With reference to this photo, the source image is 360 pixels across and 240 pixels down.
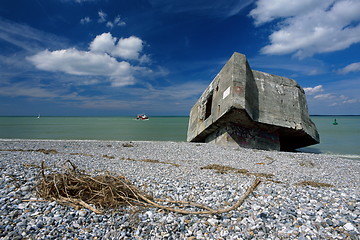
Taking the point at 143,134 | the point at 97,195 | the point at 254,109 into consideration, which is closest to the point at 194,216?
the point at 97,195

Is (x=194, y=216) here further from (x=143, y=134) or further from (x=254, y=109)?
(x=143, y=134)

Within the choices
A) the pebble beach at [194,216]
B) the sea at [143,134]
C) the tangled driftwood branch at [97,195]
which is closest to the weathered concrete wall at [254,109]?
the sea at [143,134]

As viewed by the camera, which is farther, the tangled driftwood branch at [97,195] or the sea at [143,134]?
the sea at [143,134]

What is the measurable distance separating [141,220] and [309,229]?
6.79ft

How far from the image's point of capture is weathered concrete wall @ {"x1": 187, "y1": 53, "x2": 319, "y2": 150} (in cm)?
932

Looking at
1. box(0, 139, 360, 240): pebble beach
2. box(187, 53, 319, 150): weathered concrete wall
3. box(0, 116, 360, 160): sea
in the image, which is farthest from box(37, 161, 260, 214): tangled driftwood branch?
box(0, 116, 360, 160): sea

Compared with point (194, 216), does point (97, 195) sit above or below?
above

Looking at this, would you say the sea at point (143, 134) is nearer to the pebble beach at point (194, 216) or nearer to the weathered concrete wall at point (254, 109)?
the weathered concrete wall at point (254, 109)

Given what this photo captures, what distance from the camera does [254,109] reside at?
9734mm

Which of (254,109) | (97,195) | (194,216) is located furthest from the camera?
(254,109)

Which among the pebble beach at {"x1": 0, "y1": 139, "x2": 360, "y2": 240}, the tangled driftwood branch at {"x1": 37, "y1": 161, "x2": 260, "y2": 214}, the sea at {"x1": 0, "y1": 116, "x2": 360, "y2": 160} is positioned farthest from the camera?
the sea at {"x1": 0, "y1": 116, "x2": 360, "y2": 160}

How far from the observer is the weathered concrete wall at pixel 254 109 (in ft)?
30.6

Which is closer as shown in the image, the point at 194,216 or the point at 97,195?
the point at 194,216

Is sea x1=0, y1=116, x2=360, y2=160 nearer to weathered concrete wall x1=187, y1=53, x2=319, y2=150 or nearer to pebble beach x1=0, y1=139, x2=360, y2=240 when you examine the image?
weathered concrete wall x1=187, y1=53, x2=319, y2=150
